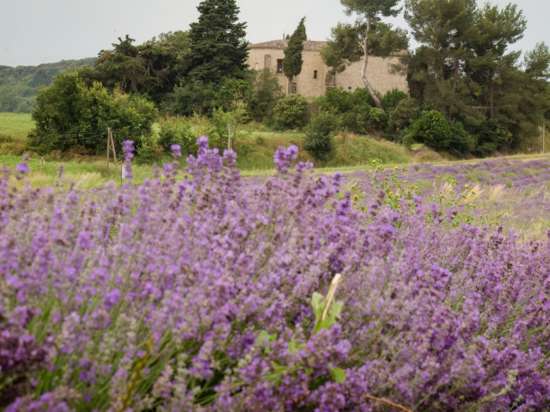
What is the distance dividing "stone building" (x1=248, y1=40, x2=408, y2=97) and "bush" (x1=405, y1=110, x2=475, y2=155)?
35.4ft

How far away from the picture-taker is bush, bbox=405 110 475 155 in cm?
3688

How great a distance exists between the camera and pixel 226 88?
37.0 metres

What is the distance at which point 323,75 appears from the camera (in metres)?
49.2

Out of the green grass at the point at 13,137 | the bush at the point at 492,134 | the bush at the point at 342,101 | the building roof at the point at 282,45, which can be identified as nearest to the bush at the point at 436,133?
the bush at the point at 492,134

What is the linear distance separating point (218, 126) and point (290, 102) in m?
11.7

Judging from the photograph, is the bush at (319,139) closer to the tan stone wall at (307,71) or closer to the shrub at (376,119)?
the shrub at (376,119)

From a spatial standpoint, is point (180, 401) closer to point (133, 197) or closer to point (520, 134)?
point (133, 197)

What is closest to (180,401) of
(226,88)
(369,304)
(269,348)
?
(269,348)

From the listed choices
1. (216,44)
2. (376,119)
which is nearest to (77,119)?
(216,44)

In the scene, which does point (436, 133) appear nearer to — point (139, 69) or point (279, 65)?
point (279, 65)

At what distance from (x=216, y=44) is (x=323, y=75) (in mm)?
12966

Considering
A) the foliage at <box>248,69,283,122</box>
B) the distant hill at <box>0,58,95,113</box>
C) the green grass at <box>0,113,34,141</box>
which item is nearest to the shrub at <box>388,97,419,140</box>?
the foliage at <box>248,69,283,122</box>

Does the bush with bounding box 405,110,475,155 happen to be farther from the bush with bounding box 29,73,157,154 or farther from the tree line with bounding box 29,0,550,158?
the bush with bounding box 29,73,157,154

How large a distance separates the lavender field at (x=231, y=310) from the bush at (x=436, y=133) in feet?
117
